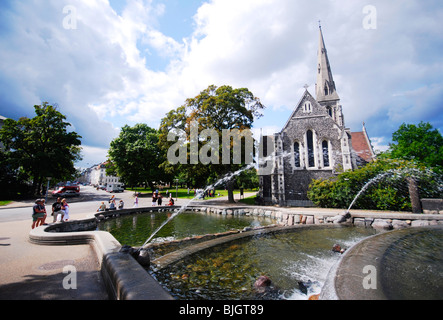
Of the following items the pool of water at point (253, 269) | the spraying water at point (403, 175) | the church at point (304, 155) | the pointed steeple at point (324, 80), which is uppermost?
the pointed steeple at point (324, 80)

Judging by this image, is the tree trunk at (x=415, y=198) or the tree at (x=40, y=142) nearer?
the tree trunk at (x=415, y=198)

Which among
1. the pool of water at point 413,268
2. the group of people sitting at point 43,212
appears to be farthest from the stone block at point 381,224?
the group of people sitting at point 43,212

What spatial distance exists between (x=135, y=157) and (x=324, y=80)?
3841cm

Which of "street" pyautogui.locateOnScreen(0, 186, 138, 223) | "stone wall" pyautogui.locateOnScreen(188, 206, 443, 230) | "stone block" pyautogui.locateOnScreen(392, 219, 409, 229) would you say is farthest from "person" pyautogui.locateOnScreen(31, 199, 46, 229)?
"stone block" pyautogui.locateOnScreen(392, 219, 409, 229)

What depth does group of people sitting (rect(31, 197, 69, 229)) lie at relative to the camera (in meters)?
8.77

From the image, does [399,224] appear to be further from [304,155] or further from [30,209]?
[30,209]

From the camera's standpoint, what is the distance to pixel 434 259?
17.0ft

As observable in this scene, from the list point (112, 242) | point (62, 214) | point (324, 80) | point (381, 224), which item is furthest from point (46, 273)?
point (324, 80)

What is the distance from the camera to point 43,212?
29.3ft

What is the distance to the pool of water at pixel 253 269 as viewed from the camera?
409cm

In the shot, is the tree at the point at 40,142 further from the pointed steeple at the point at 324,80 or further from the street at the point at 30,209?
the pointed steeple at the point at 324,80

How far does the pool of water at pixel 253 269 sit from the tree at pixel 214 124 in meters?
13.7

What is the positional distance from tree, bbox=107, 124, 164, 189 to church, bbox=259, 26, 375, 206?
69.3 ft
